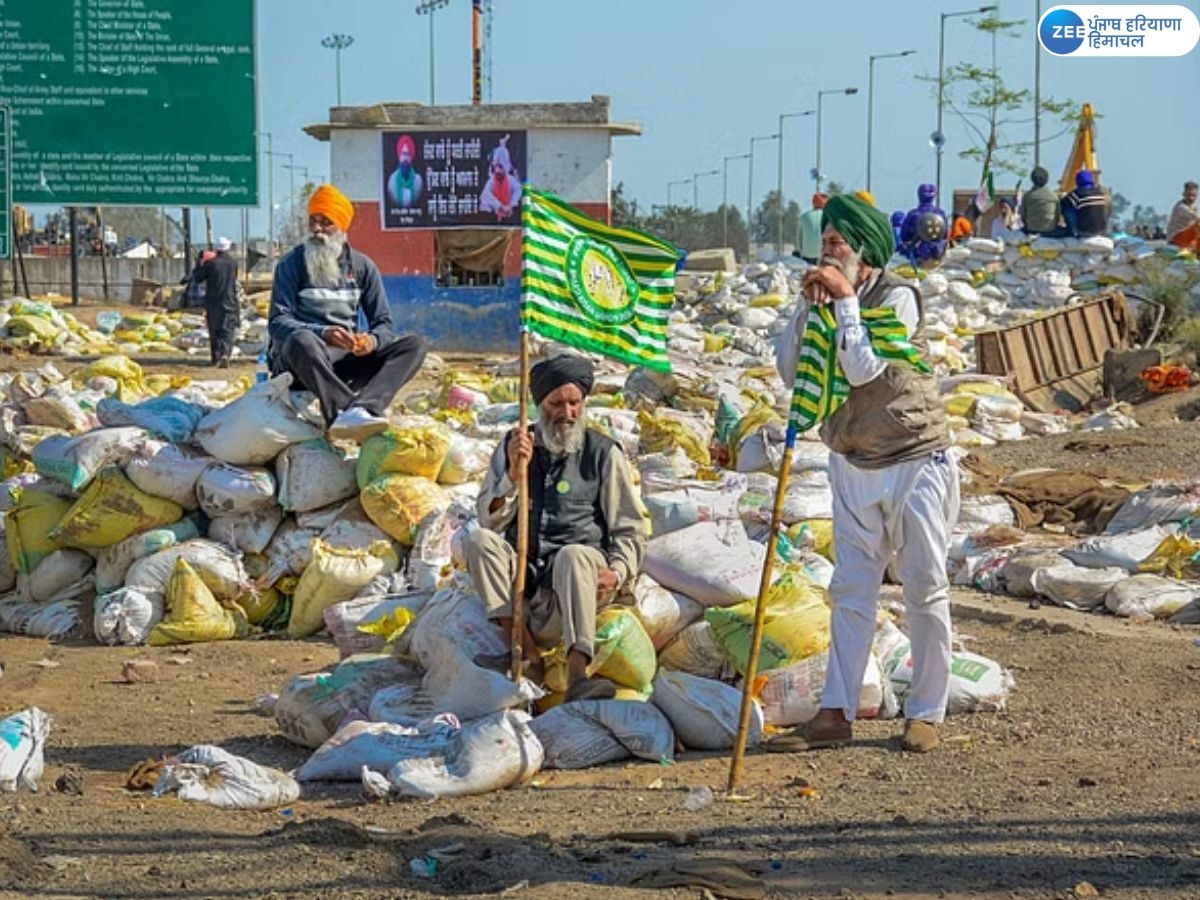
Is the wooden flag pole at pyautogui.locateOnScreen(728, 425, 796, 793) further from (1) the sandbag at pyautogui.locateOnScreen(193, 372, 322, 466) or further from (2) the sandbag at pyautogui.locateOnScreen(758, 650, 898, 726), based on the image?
(1) the sandbag at pyautogui.locateOnScreen(193, 372, 322, 466)

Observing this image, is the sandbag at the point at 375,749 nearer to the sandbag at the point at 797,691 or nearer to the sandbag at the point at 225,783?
the sandbag at the point at 225,783

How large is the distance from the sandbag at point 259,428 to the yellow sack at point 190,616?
59 centimetres

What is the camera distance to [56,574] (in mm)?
9141

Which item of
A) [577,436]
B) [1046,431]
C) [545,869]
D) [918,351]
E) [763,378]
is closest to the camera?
[545,869]

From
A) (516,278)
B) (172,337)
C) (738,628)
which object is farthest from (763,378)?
(172,337)

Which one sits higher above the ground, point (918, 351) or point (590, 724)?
point (918, 351)

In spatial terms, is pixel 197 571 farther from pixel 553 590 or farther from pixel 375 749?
pixel 375 749

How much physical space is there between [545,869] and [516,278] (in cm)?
1814

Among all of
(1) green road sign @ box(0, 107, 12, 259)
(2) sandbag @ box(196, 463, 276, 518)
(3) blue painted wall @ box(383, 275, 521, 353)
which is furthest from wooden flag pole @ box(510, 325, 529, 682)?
(3) blue painted wall @ box(383, 275, 521, 353)

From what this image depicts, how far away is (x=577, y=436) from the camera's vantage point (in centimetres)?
655

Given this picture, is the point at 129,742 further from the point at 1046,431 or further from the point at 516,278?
the point at 516,278

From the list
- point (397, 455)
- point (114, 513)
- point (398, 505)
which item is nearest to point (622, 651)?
point (398, 505)

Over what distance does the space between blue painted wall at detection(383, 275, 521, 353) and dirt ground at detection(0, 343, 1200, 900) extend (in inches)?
594

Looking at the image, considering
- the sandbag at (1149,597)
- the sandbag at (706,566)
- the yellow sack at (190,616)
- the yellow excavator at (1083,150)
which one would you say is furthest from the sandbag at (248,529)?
the yellow excavator at (1083,150)
